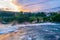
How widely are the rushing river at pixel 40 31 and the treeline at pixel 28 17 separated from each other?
66mm

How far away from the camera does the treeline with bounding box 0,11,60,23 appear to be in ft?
5.63

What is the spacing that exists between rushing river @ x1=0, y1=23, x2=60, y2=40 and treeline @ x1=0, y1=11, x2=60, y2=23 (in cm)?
7

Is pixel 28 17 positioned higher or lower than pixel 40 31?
higher

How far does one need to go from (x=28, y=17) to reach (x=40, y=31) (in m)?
0.24

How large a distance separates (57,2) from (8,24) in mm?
709

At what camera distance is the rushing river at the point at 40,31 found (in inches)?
65.4

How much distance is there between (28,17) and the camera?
5.70 feet

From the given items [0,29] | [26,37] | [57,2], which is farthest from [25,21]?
[57,2]

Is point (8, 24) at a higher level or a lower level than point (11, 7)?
lower

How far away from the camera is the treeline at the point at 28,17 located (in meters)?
1.71

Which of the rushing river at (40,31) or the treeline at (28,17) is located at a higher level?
the treeline at (28,17)

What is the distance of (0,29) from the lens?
67.0 inches

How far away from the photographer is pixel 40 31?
1.70 m

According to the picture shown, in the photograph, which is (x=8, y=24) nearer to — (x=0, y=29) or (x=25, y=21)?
(x=0, y=29)
